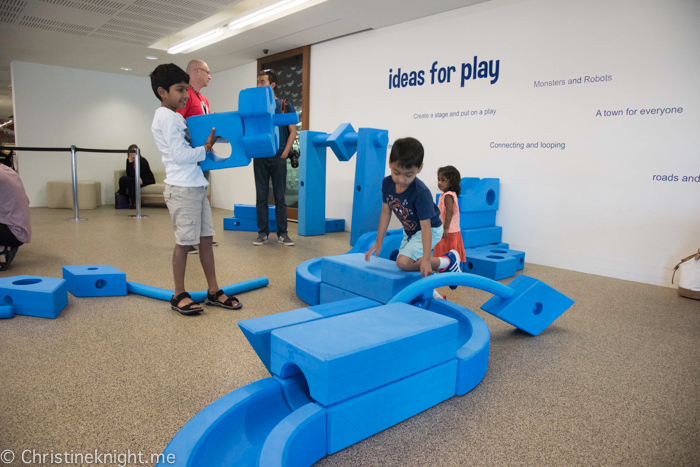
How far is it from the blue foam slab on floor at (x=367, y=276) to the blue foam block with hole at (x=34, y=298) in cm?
139

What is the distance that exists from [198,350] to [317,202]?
3.39m

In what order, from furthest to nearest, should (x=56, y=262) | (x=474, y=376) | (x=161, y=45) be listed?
(x=161, y=45) → (x=56, y=262) → (x=474, y=376)

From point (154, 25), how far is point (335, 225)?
342 cm

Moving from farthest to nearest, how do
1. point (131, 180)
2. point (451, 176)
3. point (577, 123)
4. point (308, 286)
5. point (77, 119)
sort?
1. point (77, 119)
2. point (131, 180)
3. point (577, 123)
4. point (451, 176)
5. point (308, 286)

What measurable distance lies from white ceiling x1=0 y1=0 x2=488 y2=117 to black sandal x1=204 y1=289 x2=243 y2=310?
11.2 ft

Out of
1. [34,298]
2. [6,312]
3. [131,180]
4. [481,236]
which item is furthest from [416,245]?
[131,180]

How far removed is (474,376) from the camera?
1.64 metres

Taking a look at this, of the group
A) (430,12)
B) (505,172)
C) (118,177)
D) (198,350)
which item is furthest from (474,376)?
(118,177)

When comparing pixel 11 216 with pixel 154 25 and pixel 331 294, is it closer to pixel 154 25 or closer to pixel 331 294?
pixel 331 294

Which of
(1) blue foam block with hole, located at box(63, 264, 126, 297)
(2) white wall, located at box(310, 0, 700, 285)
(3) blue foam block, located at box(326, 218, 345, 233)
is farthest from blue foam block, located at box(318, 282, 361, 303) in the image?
(3) blue foam block, located at box(326, 218, 345, 233)

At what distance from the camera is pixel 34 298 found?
221 centimetres

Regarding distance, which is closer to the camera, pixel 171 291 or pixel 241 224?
pixel 171 291

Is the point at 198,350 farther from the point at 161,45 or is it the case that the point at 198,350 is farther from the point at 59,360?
the point at 161,45

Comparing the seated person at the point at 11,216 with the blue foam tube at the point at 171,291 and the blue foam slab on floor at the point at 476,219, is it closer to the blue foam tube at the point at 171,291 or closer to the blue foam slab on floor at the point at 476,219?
the blue foam tube at the point at 171,291
